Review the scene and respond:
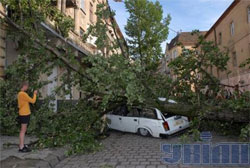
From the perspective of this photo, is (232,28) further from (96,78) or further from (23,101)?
(23,101)

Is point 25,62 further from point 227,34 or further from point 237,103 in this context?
point 227,34

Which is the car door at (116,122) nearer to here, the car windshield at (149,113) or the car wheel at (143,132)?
the car wheel at (143,132)

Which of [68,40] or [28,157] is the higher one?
[68,40]

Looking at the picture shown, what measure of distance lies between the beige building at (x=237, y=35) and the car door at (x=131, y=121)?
34.0 feet

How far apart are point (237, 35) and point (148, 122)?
15421mm

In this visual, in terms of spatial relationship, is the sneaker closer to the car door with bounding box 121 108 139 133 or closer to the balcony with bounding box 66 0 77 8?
the car door with bounding box 121 108 139 133

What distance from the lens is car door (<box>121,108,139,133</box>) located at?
878cm

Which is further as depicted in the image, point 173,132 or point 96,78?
point 173,132

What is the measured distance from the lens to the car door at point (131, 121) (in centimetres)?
878

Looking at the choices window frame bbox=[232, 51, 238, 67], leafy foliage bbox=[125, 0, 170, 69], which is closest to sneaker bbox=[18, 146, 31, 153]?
leafy foliage bbox=[125, 0, 170, 69]

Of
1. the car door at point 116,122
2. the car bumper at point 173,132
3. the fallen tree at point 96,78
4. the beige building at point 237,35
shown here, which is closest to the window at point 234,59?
the beige building at point 237,35

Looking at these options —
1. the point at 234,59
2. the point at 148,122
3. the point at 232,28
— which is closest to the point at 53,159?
the point at 148,122

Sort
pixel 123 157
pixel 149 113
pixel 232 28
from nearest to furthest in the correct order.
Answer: pixel 123 157 → pixel 149 113 → pixel 232 28

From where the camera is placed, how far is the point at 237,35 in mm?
19562
